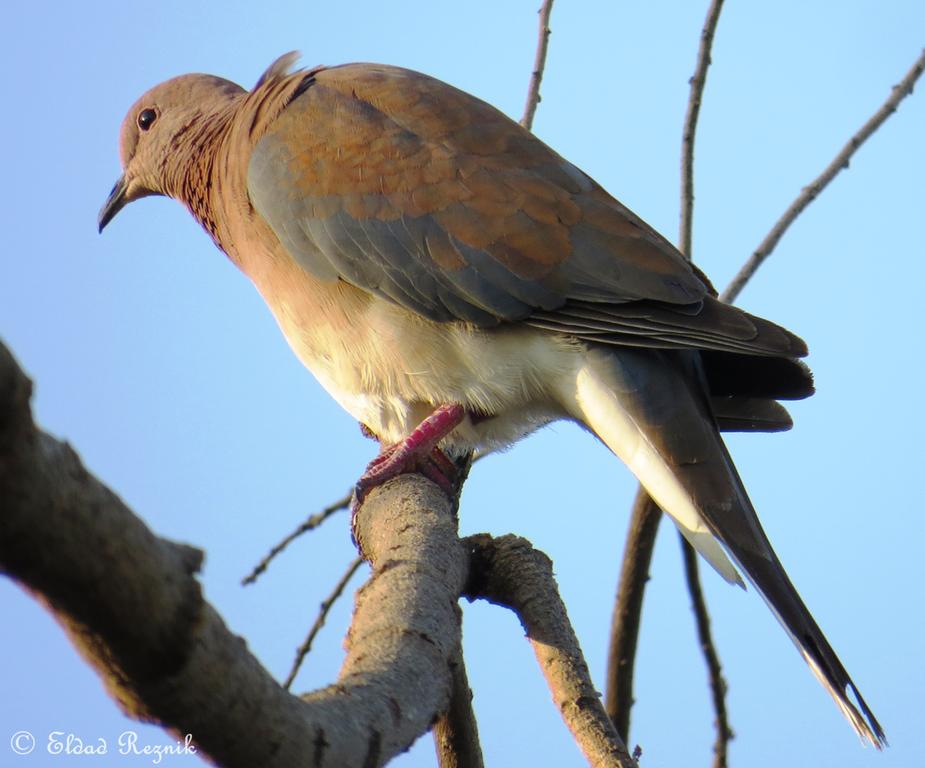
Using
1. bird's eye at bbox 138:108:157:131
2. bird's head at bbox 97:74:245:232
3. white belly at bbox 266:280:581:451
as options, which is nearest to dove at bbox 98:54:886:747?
white belly at bbox 266:280:581:451

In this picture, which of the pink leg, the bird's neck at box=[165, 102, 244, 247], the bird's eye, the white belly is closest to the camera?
the pink leg

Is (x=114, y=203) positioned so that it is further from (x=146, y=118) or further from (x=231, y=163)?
(x=231, y=163)

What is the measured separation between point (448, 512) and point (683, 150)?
53.3 inches

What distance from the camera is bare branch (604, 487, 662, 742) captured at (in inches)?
124

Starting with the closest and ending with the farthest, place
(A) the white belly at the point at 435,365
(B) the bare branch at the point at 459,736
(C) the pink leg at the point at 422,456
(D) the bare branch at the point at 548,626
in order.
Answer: (D) the bare branch at the point at 548,626
(B) the bare branch at the point at 459,736
(C) the pink leg at the point at 422,456
(A) the white belly at the point at 435,365

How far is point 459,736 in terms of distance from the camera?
2.51m

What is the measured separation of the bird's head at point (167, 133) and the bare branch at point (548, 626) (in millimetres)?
1961

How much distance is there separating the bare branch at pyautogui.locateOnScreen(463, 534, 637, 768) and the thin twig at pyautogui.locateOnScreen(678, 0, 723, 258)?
1.23m

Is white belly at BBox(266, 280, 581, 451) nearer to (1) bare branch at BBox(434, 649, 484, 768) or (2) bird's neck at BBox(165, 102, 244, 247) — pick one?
(2) bird's neck at BBox(165, 102, 244, 247)

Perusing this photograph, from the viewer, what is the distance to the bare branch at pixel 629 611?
3154mm

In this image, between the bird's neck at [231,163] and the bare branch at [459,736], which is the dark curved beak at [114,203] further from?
the bare branch at [459,736]

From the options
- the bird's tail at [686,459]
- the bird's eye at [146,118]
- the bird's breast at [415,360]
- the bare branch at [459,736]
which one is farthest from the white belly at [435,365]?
the bird's eye at [146,118]

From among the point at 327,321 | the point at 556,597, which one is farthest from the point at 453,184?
the point at 556,597

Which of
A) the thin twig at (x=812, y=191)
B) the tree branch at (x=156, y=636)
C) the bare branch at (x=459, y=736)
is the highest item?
the thin twig at (x=812, y=191)
